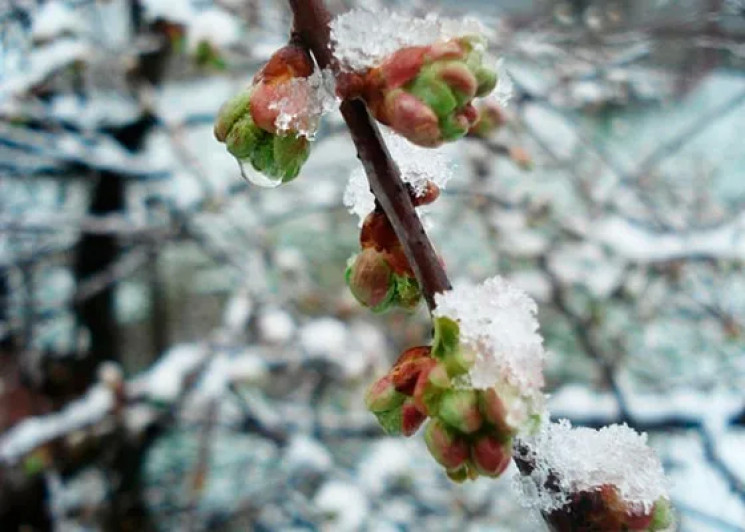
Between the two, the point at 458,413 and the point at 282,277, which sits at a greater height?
the point at 458,413

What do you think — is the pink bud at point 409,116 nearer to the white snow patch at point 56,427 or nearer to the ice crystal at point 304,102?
the ice crystal at point 304,102

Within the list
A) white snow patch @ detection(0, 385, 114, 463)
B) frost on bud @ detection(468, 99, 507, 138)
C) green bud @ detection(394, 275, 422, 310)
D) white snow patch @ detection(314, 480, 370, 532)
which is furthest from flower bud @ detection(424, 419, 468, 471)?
white snow patch @ detection(0, 385, 114, 463)

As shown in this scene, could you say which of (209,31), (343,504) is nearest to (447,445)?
(209,31)

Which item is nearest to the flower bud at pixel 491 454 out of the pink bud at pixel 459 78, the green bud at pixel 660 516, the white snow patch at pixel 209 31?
the green bud at pixel 660 516

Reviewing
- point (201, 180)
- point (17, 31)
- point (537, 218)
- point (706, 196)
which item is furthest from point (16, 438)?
point (706, 196)

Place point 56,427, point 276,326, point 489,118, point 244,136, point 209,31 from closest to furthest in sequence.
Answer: point 244,136 → point 489,118 → point 209,31 → point 56,427 → point 276,326

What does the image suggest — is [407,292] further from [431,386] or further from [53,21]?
[53,21]
